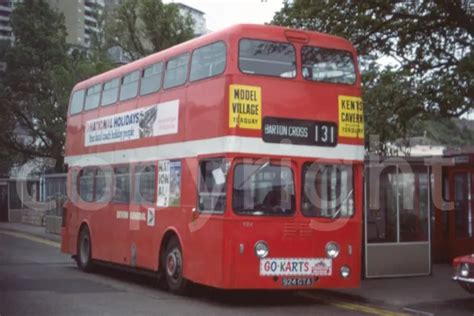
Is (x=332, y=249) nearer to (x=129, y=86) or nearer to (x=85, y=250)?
(x=129, y=86)

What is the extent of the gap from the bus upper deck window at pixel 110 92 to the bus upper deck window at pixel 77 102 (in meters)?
1.41

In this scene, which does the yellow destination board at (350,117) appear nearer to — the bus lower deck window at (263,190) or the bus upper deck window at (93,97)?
the bus lower deck window at (263,190)

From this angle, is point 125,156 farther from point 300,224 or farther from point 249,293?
point 300,224

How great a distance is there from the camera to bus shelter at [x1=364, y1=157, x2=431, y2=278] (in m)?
14.6

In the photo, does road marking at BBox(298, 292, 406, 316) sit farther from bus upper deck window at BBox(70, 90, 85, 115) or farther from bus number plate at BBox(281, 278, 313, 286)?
bus upper deck window at BBox(70, 90, 85, 115)

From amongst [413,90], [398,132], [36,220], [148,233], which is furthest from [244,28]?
[36,220]

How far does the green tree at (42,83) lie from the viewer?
110 ft

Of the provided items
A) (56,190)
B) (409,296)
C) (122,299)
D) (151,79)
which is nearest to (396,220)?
(409,296)

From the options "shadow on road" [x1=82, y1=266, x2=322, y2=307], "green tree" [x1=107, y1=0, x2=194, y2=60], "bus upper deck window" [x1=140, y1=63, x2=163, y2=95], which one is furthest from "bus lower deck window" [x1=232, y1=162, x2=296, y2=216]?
"green tree" [x1=107, y1=0, x2=194, y2=60]

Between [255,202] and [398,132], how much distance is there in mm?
10181

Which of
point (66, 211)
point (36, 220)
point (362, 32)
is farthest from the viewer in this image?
point (36, 220)

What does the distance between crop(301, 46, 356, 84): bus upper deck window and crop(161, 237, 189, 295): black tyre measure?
3747 millimetres

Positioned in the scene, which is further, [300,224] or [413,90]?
[413,90]

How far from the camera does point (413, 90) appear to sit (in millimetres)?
17656
